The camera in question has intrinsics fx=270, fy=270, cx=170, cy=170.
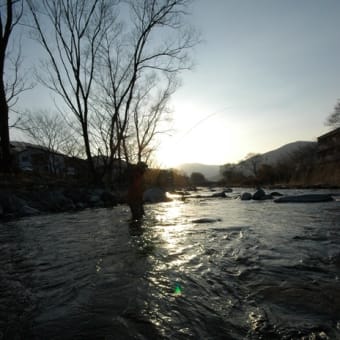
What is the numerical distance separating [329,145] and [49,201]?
157ft

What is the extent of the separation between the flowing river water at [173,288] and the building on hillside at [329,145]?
4282 centimetres

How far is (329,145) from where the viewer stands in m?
46.1

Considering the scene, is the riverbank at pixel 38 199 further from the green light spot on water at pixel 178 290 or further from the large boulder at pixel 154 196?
the green light spot on water at pixel 178 290

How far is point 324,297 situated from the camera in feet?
7.43

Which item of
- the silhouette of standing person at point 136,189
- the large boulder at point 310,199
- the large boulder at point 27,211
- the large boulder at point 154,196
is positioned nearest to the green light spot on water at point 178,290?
the silhouette of standing person at point 136,189

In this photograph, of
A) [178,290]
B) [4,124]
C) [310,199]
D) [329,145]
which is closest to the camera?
[178,290]

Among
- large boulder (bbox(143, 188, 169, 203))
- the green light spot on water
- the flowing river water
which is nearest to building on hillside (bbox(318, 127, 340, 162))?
large boulder (bbox(143, 188, 169, 203))

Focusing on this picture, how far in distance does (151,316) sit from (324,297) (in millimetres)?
1455

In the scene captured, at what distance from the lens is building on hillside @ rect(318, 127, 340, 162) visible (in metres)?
42.4

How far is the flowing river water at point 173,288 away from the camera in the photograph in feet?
6.09

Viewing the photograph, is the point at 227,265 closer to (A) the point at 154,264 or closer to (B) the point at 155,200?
(A) the point at 154,264

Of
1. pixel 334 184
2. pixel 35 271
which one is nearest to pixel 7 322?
pixel 35 271

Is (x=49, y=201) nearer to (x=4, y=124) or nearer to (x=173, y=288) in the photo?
(x=4, y=124)

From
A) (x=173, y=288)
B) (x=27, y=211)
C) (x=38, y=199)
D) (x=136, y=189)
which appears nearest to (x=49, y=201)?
(x=38, y=199)
